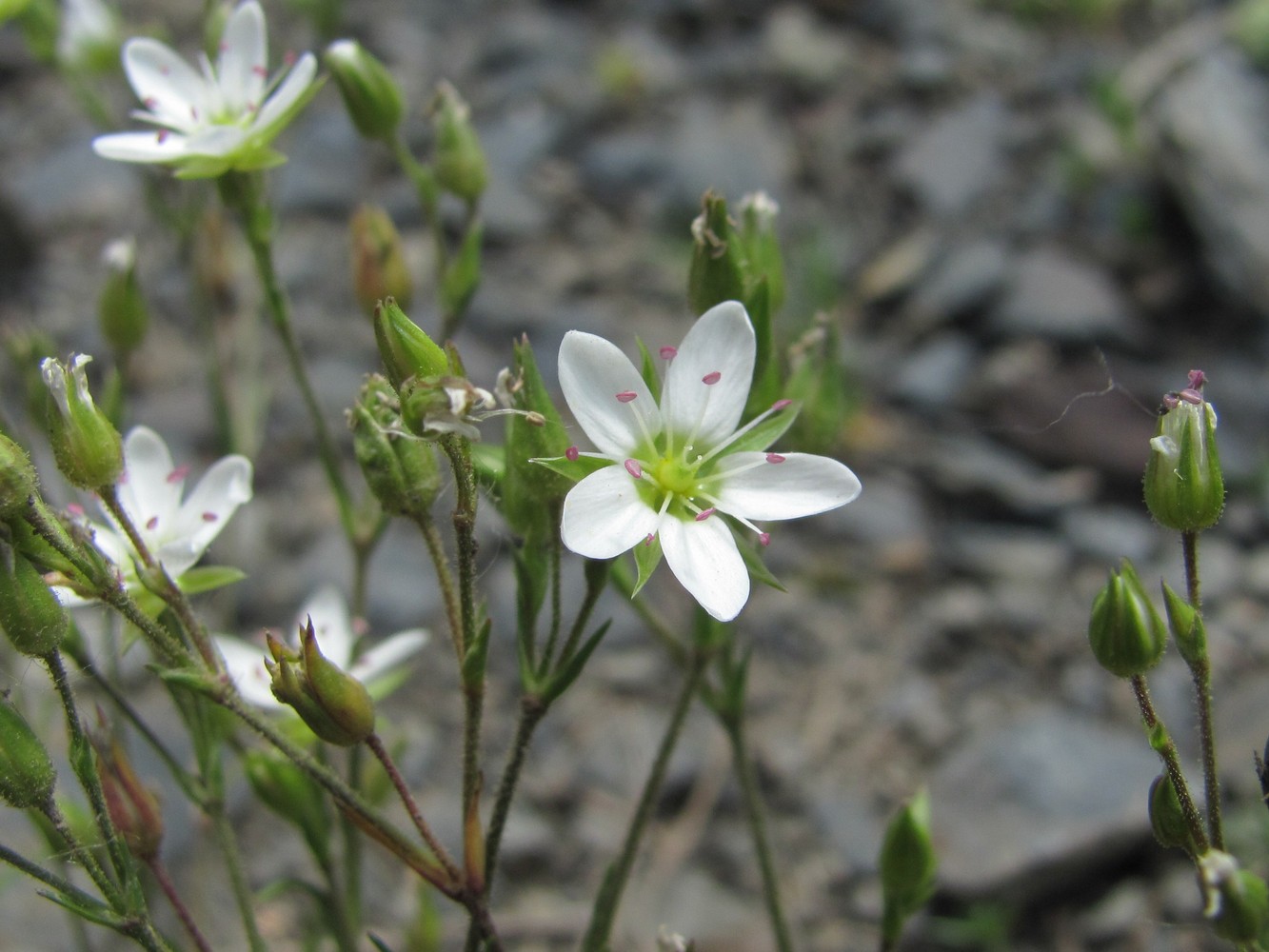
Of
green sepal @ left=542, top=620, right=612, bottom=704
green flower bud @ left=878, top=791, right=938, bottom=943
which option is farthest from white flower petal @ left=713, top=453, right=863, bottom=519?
green flower bud @ left=878, top=791, right=938, bottom=943

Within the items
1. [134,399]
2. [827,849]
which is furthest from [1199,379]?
[134,399]

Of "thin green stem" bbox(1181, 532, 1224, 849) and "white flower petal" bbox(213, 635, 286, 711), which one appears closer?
"thin green stem" bbox(1181, 532, 1224, 849)

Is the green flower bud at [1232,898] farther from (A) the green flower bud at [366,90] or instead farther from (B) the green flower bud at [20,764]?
(A) the green flower bud at [366,90]

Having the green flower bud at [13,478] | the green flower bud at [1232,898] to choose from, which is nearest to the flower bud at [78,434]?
the green flower bud at [13,478]

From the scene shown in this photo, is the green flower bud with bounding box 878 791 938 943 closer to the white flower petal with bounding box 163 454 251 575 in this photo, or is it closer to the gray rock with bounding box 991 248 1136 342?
the white flower petal with bounding box 163 454 251 575

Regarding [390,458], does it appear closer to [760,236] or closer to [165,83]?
[760,236]

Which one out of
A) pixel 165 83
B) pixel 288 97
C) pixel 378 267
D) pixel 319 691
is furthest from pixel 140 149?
pixel 319 691

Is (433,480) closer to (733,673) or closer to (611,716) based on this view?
(733,673)
